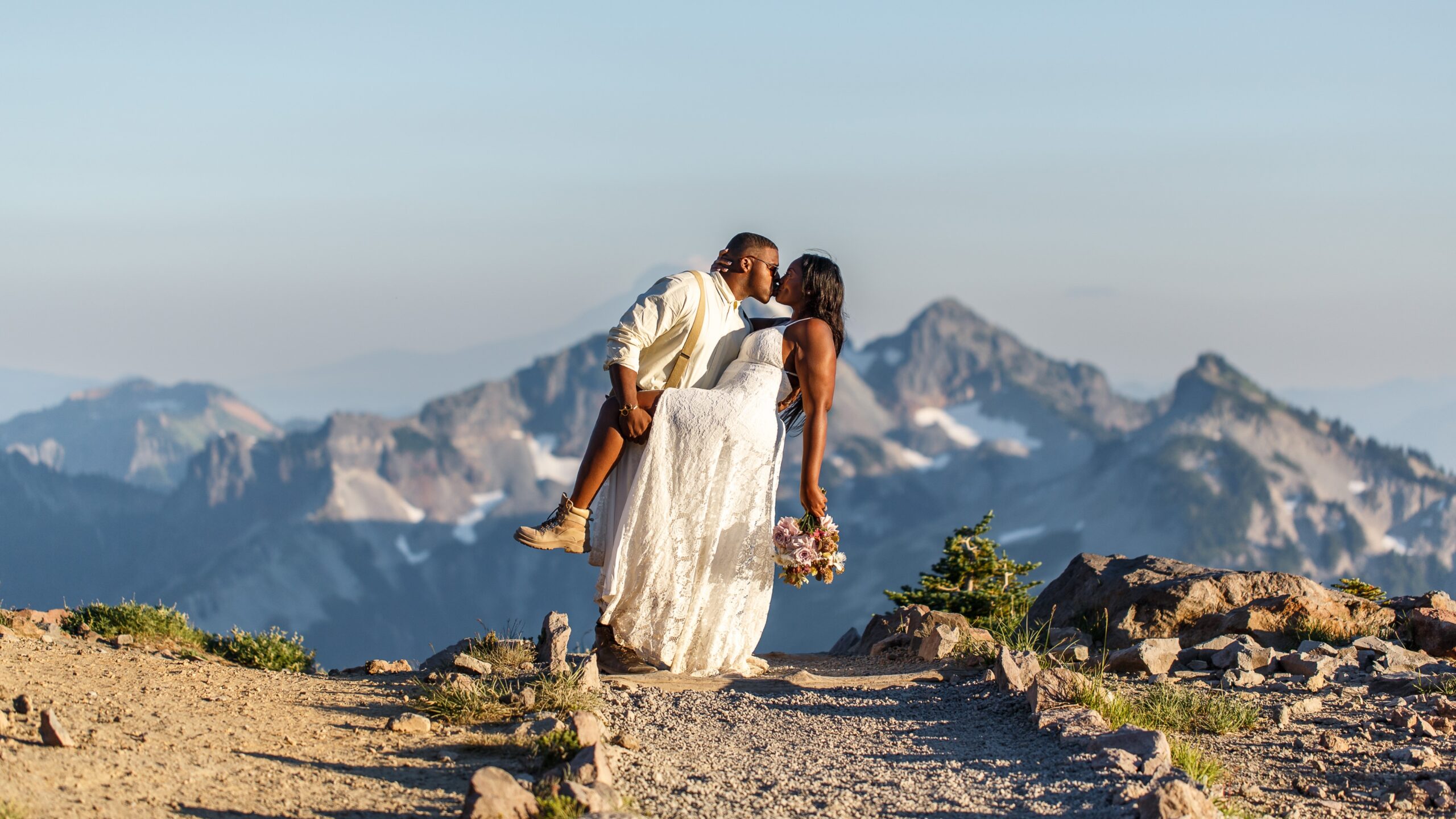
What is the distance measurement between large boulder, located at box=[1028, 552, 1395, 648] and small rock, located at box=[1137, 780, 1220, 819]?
4676 millimetres

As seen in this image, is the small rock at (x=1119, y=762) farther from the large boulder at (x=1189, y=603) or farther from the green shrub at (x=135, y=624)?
the green shrub at (x=135, y=624)

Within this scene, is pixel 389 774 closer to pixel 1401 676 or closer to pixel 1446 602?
pixel 1401 676

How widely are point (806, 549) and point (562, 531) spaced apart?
1544mm

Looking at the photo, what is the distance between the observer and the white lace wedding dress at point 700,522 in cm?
875

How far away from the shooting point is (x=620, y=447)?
8883 mm

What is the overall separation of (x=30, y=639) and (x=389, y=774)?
4178 millimetres

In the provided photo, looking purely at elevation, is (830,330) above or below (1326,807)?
above

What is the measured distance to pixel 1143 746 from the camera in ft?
21.3

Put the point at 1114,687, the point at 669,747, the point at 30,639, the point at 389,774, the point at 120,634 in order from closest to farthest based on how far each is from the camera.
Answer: the point at 389,774, the point at 669,747, the point at 1114,687, the point at 30,639, the point at 120,634

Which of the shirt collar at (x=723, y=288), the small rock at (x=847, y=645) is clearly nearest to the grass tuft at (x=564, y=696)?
the shirt collar at (x=723, y=288)

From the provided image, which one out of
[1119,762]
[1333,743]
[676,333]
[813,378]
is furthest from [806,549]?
[1333,743]

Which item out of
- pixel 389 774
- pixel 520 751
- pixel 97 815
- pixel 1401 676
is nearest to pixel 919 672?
pixel 1401 676

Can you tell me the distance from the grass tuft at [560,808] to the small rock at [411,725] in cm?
173

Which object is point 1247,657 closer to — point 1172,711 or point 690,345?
point 1172,711
